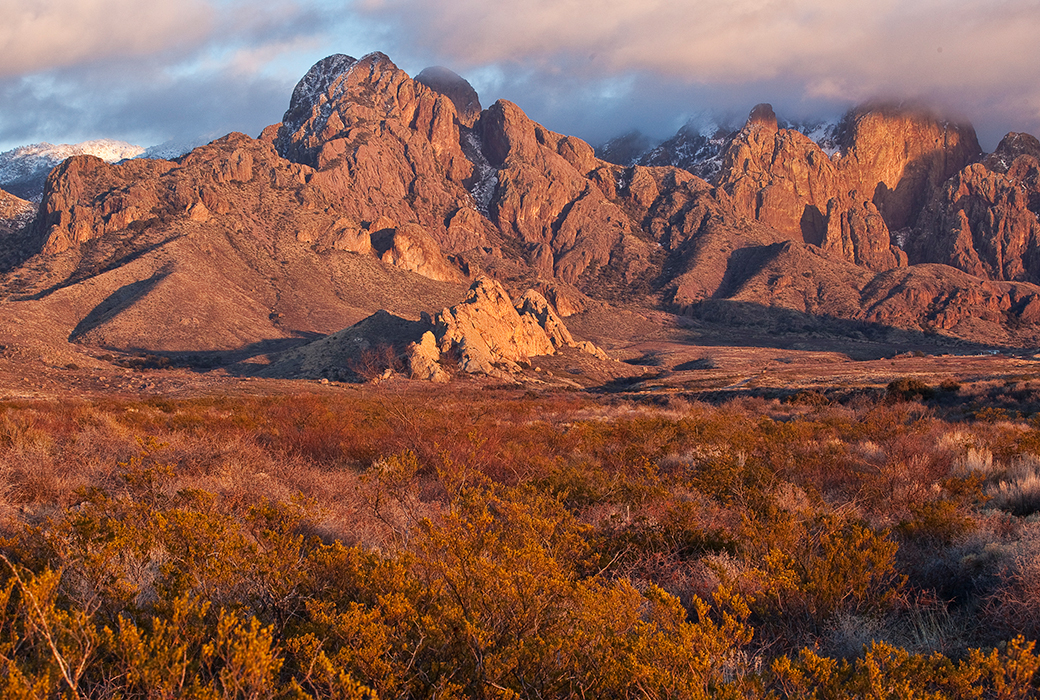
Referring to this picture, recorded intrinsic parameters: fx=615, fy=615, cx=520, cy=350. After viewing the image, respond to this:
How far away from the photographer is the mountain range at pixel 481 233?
3755 inches

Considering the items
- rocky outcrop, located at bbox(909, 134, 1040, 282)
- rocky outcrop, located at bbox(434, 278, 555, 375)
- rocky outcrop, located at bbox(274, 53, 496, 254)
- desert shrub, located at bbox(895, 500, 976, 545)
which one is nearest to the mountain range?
rocky outcrop, located at bbox(909, 134, 1040, 282)

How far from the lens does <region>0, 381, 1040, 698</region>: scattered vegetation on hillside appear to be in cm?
314

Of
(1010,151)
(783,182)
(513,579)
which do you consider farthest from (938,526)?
(1010,151)

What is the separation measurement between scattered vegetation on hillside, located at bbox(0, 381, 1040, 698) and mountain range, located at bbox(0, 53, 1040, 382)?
74.3m

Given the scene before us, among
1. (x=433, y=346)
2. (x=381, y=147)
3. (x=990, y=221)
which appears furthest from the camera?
(x=990, y=221)

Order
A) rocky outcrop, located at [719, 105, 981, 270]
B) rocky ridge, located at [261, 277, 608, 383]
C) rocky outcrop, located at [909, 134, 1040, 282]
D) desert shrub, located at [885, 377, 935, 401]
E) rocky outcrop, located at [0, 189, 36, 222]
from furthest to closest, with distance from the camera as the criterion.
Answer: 1. rocky outcrop, located at [719, 105, 981, 270]
2. rocky outcrop, located at [909, 134, 1040, 282]
3. rocky outcrop, located at [0, 189, 36, 222]
4. rocky ridge, located at [261, 277, 608, 383]
5. desert shrub, located at [885, 377, 935, 401]

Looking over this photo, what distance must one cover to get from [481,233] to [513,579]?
163 metres

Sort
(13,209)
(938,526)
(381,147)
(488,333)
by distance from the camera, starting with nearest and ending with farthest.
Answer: (938,526) → (488,333) → (13,209) → (381,147)

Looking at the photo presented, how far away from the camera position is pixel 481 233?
163 m

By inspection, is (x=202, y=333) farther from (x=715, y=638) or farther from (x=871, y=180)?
(x=871, y=180)

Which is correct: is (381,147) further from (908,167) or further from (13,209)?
Result: (908,167)

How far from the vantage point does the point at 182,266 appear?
93.7 meters

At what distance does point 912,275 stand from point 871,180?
252 ft

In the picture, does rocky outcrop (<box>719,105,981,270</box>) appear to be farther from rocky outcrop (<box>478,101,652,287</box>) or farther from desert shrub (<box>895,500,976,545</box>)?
desert shrub (<box>895,500,976,545</box>)
